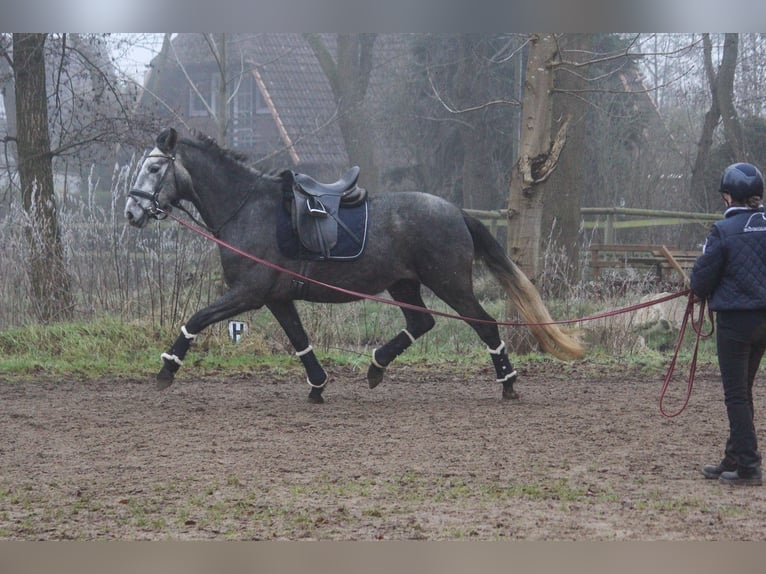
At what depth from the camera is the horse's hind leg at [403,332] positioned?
9.04m

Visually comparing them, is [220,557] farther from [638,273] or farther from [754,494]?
[638,273]

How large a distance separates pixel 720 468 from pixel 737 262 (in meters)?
1.25

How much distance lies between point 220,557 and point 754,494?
2976mm

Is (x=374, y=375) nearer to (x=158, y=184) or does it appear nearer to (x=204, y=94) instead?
(x=158, y=184)

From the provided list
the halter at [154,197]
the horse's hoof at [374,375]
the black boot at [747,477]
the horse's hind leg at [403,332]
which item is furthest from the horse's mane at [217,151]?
the black boot at [747,477]

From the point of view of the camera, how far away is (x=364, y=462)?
667 cm

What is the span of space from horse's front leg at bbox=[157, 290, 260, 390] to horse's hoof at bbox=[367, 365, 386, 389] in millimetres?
1256

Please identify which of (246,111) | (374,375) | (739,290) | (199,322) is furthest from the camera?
(246,111)

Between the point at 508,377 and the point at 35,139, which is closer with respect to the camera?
the point at 508,377

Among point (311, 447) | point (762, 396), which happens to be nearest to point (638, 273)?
point (762, 396)

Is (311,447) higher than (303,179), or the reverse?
(303,179)

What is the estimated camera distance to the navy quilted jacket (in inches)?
225

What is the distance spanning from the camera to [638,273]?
15969mm

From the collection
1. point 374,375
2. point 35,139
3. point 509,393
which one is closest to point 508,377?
point 509,393
